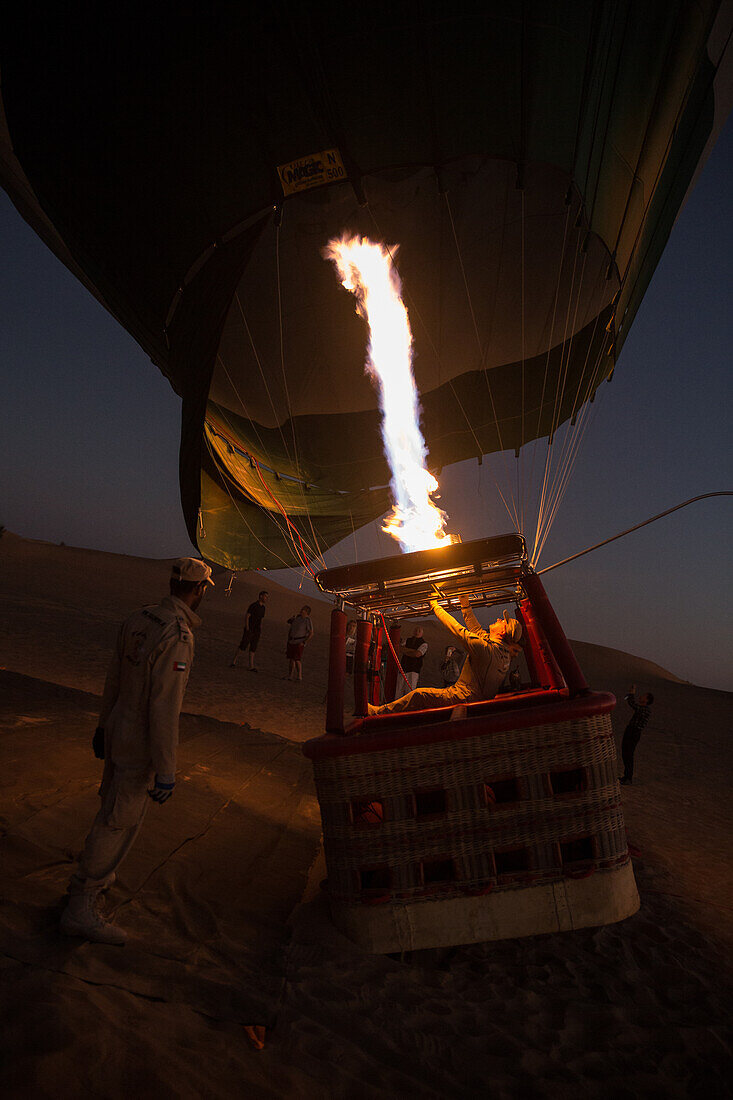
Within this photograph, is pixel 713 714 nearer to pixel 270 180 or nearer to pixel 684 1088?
pixel 684 1088

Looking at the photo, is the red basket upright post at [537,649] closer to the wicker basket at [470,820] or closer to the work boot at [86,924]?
the wicker basket at [470,820]

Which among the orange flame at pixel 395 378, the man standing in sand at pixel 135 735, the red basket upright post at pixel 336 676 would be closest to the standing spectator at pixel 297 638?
the orange flame at pixel 395 378

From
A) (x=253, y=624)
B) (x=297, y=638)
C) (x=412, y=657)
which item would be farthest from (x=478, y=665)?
(x=253, y=624)

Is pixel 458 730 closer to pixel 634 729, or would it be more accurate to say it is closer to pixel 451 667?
pixel 634 729

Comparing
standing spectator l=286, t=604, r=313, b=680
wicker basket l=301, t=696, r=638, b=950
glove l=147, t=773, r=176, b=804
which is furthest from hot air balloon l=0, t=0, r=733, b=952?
standing spectator l=286, t=604, r=313, b=680

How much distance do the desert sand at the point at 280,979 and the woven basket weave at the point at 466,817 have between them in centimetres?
47

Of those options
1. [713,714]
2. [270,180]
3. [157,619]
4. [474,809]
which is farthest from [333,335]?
[713,714]

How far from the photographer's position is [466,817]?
3055mm

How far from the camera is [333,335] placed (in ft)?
27.2

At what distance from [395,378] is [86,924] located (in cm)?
813

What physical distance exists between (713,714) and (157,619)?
2211 cm

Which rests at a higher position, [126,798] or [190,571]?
[190,571]

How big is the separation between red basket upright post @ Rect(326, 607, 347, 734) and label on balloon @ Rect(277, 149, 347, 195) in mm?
4387

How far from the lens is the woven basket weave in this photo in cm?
304
